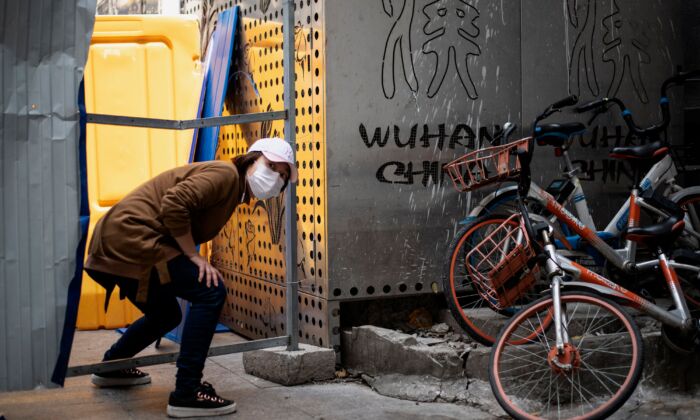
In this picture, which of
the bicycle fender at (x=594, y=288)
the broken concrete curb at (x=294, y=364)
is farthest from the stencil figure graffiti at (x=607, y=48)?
the broken concrete curb at (x=294, y=364)

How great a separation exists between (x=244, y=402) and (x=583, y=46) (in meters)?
3.50

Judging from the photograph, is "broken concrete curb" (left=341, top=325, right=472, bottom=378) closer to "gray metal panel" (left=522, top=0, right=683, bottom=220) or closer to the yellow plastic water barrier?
"gray metal panel" (left=522, top=0, right=683, bottom=220)

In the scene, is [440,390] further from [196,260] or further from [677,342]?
[196,260]

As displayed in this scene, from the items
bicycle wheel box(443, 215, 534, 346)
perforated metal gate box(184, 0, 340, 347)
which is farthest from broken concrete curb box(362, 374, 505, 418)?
perforated metal gate box(184, 0, 340, 347)

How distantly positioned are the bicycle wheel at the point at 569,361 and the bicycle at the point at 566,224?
0.43 meters

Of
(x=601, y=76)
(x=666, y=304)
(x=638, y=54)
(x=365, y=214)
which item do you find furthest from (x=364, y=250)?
(x=638, y=54)

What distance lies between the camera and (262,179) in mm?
4867

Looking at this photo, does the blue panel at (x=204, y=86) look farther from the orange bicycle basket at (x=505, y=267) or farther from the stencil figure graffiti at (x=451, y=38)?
the orange bicycle basket at (x=505, y=267)

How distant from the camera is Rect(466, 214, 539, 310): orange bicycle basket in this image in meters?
5.25

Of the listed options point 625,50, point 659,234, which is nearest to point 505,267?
point 659,234

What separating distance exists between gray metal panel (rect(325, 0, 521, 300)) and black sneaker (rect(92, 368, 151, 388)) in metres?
1.30

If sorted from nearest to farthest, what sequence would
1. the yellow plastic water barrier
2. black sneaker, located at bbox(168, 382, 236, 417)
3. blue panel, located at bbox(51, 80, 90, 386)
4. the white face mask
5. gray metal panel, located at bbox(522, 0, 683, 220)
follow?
blue panel, located at bbox(51, 80, 90, 386) < black sneaker, located at bbox(168, 382, 236, 417) < the white face mask < gray metal panel, located at bbox(522, 0, 683, 220) < the yellow plastic water barrier

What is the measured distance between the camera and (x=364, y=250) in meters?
5.72

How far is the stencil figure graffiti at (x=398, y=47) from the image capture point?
18.8 ft
